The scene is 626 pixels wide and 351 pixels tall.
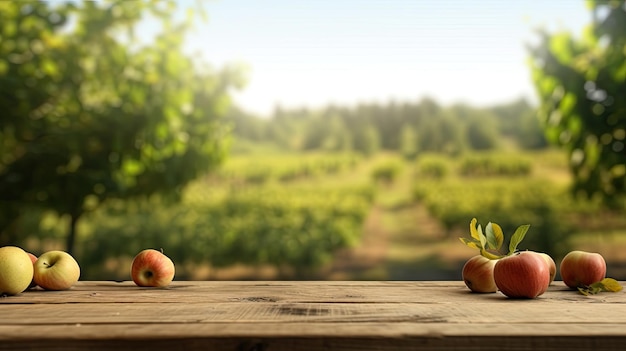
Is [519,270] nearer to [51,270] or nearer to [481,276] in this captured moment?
[481,276]

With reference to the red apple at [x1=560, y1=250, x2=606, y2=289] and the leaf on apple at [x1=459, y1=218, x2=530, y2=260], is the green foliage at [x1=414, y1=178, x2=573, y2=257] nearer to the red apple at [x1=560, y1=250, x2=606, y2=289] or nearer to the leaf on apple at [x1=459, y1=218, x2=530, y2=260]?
the red apple at [x1=560, y1=250, x2=606, y2=289]

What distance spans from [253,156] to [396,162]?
185cm

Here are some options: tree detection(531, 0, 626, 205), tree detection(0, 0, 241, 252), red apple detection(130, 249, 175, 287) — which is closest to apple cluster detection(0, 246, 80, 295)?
red apple detection(130, 249, 175, 287)

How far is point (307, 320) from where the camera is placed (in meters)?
1.06

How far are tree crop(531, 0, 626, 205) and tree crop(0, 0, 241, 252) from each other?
2260 mm

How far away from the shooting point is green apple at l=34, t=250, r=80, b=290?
59.4 inches

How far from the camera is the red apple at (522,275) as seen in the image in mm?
1348

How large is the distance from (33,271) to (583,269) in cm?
132

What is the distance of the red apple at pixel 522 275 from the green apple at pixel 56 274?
3.24ft

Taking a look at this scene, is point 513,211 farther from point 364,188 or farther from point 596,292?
point 596,292

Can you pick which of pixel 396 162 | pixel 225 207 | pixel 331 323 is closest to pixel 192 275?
pixel 225 207

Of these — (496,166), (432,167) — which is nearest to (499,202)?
(496,166)

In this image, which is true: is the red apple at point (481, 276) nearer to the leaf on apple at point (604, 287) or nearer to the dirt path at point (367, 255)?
the leaf on apple at point (604, 287)

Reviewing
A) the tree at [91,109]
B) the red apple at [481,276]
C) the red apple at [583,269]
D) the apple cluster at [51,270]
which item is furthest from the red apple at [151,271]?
the tree at [91,109]
